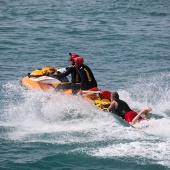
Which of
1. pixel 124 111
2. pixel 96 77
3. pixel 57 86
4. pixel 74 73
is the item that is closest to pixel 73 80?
pixel 74 73

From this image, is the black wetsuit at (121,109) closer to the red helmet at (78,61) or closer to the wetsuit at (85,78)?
the wetsuit at (85,78)

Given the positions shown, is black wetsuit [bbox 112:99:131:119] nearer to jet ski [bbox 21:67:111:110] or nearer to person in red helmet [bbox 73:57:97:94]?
jet ski [bbox 21:67:111:110]

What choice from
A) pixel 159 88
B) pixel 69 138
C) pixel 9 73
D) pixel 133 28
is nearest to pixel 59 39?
pixel 133 28

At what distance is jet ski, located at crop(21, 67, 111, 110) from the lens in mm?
15820

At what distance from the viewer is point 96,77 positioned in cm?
2103

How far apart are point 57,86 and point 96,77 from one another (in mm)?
4657

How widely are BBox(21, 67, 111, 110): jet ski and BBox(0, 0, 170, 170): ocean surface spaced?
27 centimetres

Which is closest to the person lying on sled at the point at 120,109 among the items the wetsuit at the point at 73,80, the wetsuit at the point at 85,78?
the wetsuit at the point at 85,78

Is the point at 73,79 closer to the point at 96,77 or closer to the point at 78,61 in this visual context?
the point at 78,61

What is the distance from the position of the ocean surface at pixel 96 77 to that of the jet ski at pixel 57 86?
272 mm

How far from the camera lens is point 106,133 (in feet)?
45.6

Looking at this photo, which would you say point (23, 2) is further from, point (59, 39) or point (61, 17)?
point (59, 39)

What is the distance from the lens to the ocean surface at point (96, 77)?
12641 mm

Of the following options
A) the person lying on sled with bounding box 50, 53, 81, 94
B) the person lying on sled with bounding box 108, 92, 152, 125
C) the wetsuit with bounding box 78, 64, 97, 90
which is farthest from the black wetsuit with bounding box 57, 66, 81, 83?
the person lying on sled with bounding box 108, 92, 152, 125
